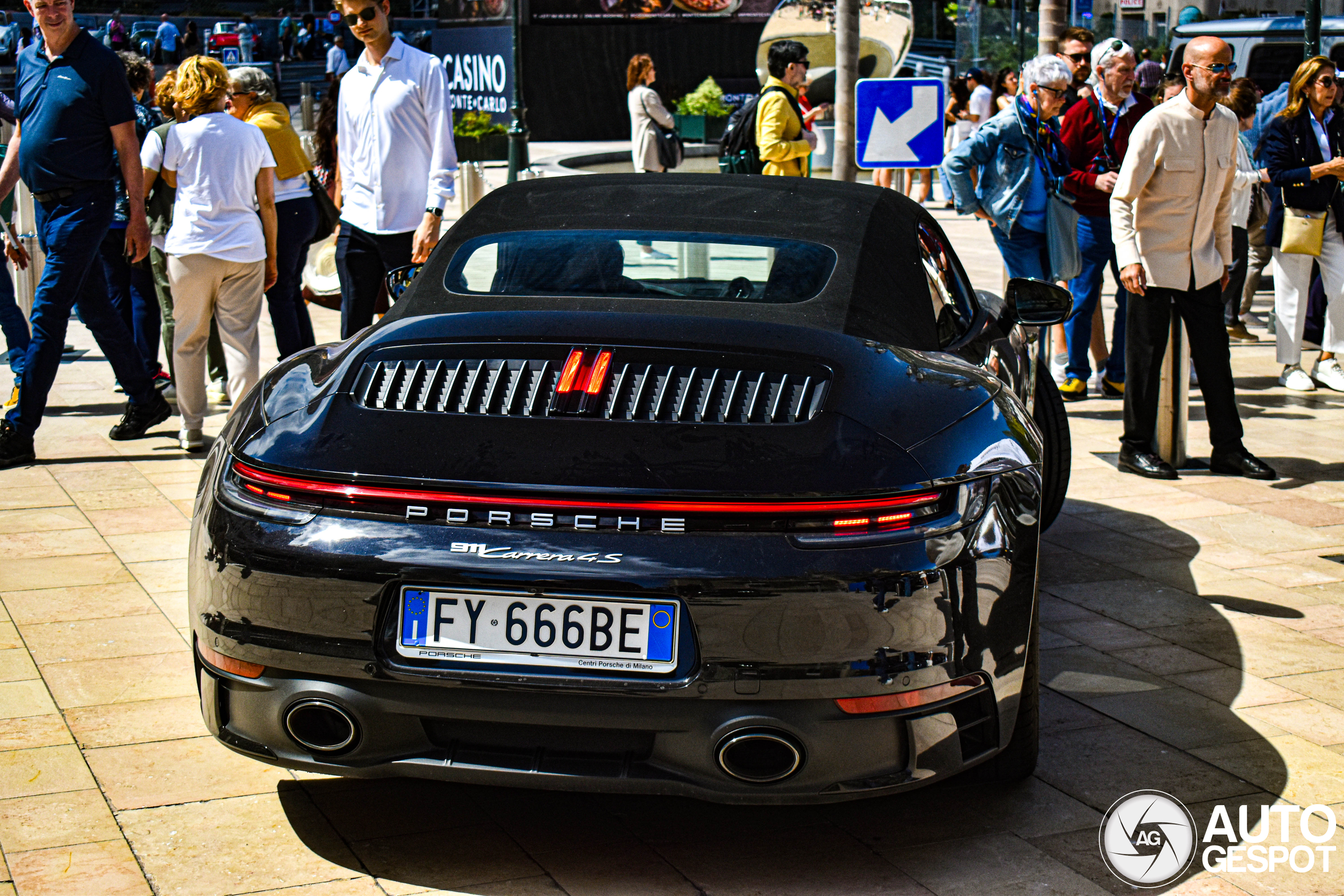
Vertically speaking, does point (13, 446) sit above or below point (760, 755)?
below

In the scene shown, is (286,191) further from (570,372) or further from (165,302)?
(570,372)

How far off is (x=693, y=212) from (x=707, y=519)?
4.47ft

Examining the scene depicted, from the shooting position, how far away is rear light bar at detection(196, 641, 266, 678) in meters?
3.04

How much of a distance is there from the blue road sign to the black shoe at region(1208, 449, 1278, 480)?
2.92 m

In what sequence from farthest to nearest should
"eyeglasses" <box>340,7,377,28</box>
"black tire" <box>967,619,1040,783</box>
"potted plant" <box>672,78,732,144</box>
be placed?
"potted plant" <box>672,78,732,144</box> → "eyeglasses" <box>340,7,377,28</box> → "black tire" <box>967,619,1040,783</box>

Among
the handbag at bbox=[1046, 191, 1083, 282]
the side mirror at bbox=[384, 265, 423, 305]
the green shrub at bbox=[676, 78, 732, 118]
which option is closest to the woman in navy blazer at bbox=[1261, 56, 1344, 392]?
the handbag at bbox=[1046, 191, 1083, 282]

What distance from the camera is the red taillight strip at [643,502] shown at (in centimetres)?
285

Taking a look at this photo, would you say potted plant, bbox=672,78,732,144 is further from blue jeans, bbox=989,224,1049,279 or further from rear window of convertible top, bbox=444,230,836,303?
rear window of convertible top, bbox=444,230,836,303

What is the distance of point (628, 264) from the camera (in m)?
3.93

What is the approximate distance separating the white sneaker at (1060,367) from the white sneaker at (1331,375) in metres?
1.57

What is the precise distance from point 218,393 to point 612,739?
6.18 m

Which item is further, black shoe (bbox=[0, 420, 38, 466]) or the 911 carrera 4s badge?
black shoe (bbox=[0, 420, 38, 466])

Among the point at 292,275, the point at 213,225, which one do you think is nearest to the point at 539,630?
the point at 213,225

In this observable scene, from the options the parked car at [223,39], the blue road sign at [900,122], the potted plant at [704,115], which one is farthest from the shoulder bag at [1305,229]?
the parked car at [223,39]
